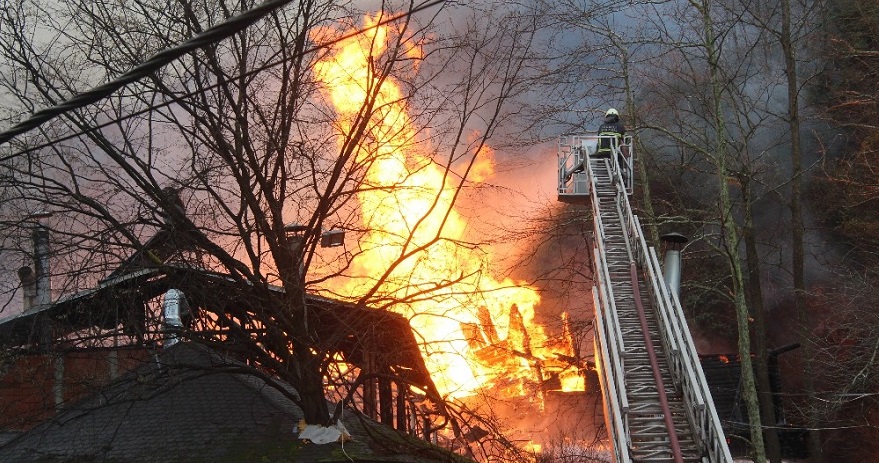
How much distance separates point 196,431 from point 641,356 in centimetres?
610

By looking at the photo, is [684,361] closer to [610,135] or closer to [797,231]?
[610,135]

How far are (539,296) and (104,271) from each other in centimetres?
1854

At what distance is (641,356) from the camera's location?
38.1ft

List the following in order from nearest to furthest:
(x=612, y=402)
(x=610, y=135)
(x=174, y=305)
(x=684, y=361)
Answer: (x=612, y=402), (x=684, y=361), (x=174, y=305), (x=610, y=135)

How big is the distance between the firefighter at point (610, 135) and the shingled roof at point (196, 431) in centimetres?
624

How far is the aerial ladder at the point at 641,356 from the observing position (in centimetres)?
995

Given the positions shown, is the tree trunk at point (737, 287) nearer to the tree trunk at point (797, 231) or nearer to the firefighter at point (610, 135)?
the firefighter at point (610, 135)

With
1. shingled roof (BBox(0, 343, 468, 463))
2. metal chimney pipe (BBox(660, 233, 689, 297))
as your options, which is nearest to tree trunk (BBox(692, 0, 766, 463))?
metal chimney pipe (BBox(660, 233, 689, 297))

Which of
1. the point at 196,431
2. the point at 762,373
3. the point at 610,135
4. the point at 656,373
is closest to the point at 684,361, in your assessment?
the point at 656,373

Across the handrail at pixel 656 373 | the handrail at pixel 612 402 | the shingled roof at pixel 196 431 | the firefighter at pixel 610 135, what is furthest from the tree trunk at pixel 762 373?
the shingled roof at pixel 196 431

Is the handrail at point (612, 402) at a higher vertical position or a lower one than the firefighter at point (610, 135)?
lower

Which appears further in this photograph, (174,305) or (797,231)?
(797,231)

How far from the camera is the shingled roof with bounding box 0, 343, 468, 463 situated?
467 inches

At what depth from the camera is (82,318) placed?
11.9 meters
